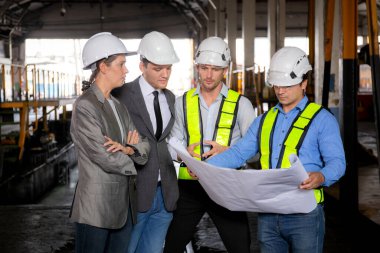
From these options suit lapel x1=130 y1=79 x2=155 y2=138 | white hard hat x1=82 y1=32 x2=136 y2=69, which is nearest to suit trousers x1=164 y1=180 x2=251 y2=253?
suit lapel x1=130 y1=79 x2=155 y2=138

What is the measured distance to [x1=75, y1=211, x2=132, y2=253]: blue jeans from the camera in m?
2.86

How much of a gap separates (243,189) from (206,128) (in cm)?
90

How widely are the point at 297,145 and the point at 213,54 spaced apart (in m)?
1.06

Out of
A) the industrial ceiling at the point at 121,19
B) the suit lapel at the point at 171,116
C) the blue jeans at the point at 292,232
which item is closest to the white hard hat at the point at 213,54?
the suit lapel at the point at 171,116

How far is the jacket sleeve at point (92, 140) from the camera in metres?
2.81

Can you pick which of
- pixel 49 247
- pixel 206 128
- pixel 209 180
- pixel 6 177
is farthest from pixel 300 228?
pixel 6 177

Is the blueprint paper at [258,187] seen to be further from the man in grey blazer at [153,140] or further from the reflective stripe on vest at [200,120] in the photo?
the reflective stripe on vest at [200,120]

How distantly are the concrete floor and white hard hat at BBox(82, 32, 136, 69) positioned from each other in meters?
2.84

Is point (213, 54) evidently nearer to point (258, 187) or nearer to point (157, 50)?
point (157, 50)

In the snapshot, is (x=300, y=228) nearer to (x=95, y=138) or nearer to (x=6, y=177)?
(x=95, y=138)

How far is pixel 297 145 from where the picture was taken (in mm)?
2785

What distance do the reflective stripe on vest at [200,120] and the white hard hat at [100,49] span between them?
2.50 feet

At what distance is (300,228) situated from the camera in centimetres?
280

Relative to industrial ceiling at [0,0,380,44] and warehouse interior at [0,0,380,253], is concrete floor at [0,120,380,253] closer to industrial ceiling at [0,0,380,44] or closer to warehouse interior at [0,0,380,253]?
warehouse interior at [0,0,380,253]
